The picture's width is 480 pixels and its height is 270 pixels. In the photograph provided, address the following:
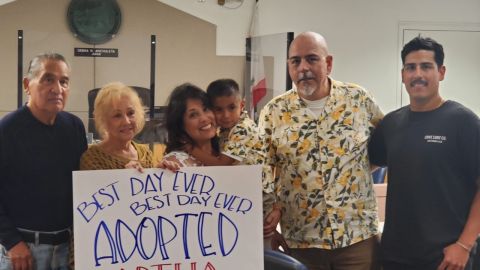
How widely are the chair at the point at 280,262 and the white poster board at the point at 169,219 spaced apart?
44mm

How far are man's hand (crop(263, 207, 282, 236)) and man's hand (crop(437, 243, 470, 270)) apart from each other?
24.3 inches

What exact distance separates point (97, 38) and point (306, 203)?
3.82m

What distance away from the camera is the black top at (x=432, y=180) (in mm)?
1731

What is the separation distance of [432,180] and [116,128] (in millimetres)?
1149

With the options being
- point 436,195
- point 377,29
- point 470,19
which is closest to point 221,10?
point 377,29

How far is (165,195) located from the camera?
1.56 m

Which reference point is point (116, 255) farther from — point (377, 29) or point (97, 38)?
point (377, 29)

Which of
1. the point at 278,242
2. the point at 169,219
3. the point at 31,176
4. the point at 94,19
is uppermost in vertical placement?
the point at 94,19

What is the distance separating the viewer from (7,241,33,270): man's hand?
165cm

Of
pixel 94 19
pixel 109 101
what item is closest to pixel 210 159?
pixel 109 101

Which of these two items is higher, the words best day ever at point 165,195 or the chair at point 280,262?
the words best day ever at point 165,195

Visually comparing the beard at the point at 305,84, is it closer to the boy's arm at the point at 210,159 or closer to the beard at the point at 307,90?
the beard at the point at 307,90

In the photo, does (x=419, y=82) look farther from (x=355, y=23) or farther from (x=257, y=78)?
(x=355, y=23)

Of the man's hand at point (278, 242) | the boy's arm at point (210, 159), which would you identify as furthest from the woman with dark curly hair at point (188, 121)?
the man's hand at point (278, 242)
